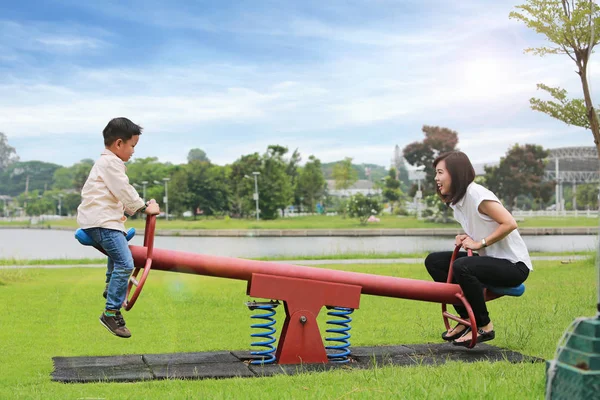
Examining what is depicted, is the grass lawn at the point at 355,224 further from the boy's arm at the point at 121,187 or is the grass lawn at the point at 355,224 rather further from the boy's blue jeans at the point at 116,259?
the boy's arm at the point at 121,187

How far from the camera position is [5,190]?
148750mm

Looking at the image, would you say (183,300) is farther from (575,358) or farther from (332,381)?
(575,358)

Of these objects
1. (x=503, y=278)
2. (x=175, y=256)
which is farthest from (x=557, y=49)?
(x=175, y=256)

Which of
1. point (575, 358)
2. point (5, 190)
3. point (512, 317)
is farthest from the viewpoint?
point (5, 190)

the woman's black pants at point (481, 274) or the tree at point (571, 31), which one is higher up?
the tree at point (571, 31)

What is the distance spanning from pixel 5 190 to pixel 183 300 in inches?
5968

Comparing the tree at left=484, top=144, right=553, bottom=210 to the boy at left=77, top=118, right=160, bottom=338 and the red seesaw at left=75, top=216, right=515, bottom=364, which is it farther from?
the boy at left=77, top=118, right=160, bottom=338

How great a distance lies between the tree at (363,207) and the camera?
148 ft

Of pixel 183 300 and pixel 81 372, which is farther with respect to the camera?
pixel 183 300

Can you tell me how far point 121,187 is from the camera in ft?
15.1

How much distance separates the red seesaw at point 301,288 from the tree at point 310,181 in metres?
64.2

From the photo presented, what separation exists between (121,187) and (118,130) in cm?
41

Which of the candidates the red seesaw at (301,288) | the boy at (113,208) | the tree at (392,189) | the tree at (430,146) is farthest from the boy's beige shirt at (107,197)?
the tree at (392,189)

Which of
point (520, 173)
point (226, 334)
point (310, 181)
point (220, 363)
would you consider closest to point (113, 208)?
point (220, 363)
